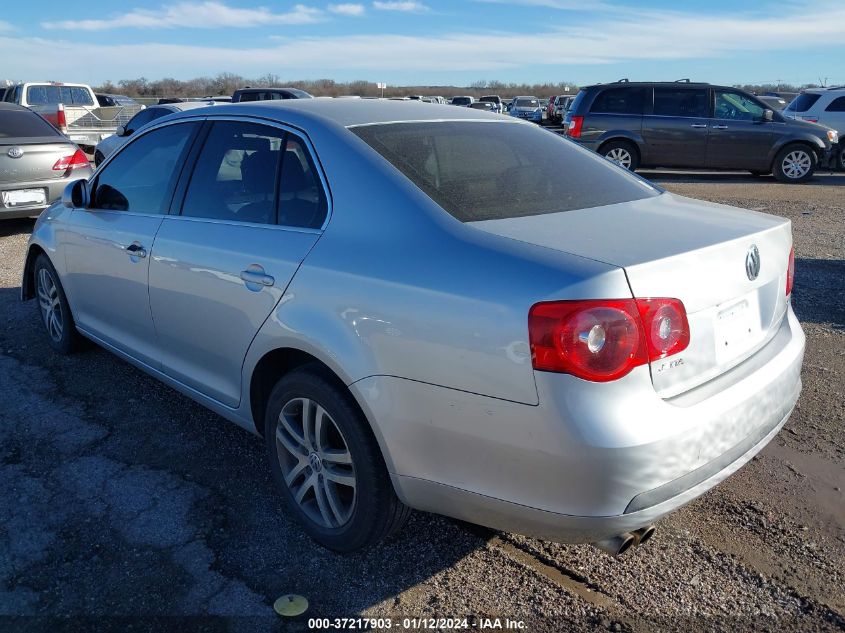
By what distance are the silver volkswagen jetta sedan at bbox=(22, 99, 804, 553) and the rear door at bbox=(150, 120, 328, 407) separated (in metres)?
0.01

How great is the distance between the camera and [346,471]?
9.48 ft

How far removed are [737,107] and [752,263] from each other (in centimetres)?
1351

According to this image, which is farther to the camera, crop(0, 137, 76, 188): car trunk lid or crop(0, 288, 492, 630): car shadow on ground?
crop(0, 137, 76, 188): car trunk lid

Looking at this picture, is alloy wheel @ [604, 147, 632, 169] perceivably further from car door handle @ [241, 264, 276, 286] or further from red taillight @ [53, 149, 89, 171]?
car door handle @ [241, 264, 276, 286]

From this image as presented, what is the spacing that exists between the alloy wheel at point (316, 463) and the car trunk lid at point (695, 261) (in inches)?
39.9

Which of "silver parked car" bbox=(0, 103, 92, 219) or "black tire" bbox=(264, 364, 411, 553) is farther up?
"silver parked car" bbox=(0, 103, 92, 219)

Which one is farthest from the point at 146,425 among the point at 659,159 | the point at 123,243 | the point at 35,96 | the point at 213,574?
the point at 35,96

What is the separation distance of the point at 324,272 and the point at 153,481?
1.52 meters

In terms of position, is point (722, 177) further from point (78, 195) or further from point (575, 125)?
point (78, 195)

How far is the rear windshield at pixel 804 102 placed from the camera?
1681cm

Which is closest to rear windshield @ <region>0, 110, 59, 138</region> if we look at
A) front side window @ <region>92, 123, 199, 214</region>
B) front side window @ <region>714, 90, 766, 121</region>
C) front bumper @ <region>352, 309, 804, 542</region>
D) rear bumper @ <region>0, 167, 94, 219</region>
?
rear bumper @ <region>0, 167, 94, 219</region>

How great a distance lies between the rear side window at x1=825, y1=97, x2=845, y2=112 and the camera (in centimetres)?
1636

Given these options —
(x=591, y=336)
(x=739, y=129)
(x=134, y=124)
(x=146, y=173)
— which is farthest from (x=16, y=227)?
(x=739, y=129)

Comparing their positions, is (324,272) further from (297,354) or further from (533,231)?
(533,231)
